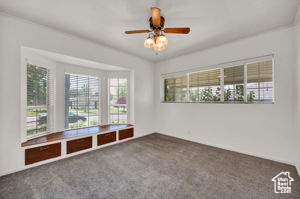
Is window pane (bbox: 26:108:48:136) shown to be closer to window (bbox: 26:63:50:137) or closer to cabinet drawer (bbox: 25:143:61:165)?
window (bbox: 26:63:50:137)

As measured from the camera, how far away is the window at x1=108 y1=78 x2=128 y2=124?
4.30m

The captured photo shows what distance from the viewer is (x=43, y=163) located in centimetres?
248

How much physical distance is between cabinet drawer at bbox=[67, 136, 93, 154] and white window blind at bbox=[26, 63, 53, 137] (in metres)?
0.82

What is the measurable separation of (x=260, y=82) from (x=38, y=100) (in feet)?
16.6

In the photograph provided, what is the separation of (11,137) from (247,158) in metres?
4.53

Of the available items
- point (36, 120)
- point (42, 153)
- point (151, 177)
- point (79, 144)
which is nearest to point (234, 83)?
point (151, 177)

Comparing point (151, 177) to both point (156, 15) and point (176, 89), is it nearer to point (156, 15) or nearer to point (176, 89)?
point (156, 15)

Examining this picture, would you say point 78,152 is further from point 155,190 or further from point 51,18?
point 51,18

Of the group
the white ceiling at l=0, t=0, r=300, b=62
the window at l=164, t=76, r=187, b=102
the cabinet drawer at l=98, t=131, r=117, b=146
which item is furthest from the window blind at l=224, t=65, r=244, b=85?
the cabinet drawer at l=98, t=131, r=117, b=146

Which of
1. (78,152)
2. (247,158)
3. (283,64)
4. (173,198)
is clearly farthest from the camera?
(78,152)

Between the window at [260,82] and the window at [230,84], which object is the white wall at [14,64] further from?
the window at [260,82]

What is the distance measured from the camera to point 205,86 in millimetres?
3664

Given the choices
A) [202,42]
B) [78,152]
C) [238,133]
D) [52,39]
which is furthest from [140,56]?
[238,133]

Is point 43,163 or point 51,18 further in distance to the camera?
point 43,163
